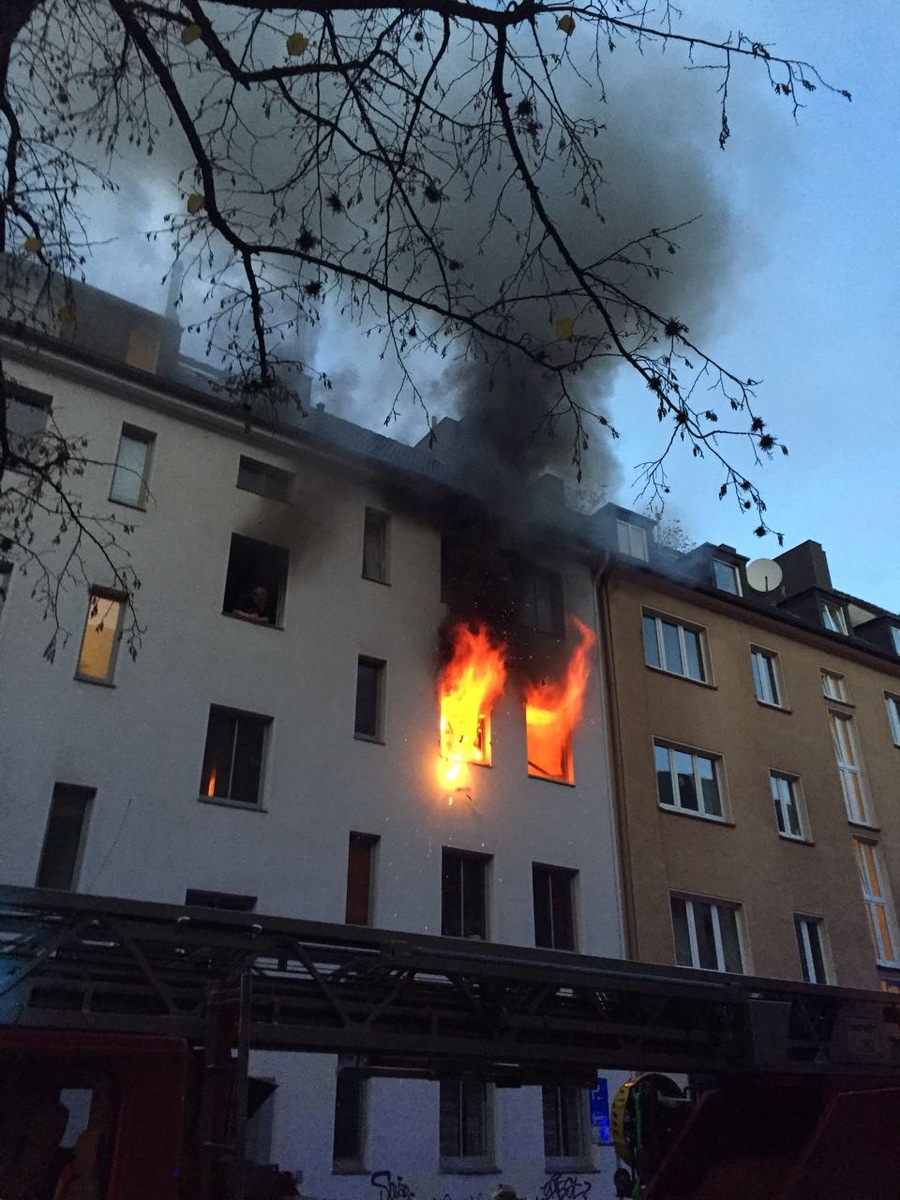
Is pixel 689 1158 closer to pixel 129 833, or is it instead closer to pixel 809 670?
pixel 129 833

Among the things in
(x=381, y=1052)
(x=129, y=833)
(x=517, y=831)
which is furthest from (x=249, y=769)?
(x=381, y=1052)

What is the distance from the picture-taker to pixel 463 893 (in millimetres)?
15133

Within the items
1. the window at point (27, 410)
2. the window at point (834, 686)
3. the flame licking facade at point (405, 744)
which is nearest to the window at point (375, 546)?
the flame licking facade at point (405, 744)

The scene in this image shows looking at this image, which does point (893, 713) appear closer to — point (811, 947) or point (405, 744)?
point (811, 947)

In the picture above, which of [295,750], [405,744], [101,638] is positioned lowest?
[295,750]

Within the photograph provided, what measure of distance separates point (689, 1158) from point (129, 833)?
7.65m

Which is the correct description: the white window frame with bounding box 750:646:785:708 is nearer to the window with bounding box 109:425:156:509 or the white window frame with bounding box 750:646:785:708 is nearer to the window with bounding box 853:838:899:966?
the window with bounding box 853:838:899:966

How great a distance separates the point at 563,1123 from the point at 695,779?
6808mm

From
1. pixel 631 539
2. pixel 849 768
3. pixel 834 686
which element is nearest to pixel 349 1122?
pixel 631 539

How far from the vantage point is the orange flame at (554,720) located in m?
17.3

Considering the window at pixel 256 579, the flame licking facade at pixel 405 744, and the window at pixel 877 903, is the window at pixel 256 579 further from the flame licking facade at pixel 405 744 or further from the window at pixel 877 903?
the window at pixel 877 903

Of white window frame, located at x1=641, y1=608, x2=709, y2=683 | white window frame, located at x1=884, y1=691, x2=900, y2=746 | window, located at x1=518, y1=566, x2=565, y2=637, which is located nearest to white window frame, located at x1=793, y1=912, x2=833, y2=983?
white window frame, located at x1=641, y1=608, x2=709, y2=683

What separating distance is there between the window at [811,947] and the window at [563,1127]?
18.6 feet

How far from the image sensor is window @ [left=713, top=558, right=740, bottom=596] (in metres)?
23.4
